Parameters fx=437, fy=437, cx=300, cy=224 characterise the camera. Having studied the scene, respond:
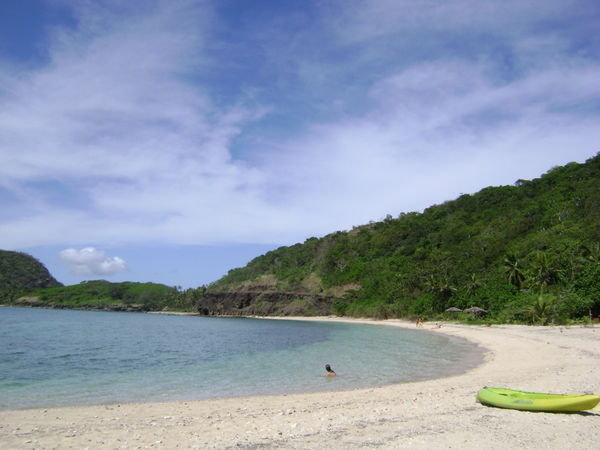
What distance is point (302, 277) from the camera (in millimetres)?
115750

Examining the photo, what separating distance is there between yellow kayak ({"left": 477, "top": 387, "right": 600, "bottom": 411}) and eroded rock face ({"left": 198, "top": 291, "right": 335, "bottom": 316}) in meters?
88.0

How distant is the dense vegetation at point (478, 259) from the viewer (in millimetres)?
49000

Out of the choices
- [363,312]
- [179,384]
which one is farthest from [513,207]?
[179,384]

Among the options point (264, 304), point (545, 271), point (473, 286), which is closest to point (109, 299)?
point (264, 304)

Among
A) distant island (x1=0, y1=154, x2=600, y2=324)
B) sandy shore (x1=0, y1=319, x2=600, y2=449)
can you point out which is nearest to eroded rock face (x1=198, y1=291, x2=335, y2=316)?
distant island (x1=0, y1=154, x2=600, y2=324)

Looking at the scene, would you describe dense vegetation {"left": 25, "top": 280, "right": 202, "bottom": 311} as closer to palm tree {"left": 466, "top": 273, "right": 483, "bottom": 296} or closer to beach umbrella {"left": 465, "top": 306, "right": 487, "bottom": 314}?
palm tree {"left": 466, "top": 273, "right": 483, "bottom": 296}

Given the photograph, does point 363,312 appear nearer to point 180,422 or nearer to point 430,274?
point 430,274

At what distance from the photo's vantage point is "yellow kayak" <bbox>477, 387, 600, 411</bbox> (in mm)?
9547

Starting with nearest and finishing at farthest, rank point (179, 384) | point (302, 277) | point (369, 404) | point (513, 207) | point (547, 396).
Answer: point (547, 396) < point (369, 404) < point (179, 384) < point (513, 207) < point (302, 277)

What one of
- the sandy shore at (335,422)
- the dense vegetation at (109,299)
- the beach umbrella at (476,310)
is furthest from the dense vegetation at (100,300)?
the sandy shore at (335,422)

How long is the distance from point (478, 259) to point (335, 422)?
68113 millimetres

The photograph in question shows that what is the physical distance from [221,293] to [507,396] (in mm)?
122677

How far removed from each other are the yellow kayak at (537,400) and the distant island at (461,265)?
36422 mm

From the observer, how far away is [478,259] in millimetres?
72062
